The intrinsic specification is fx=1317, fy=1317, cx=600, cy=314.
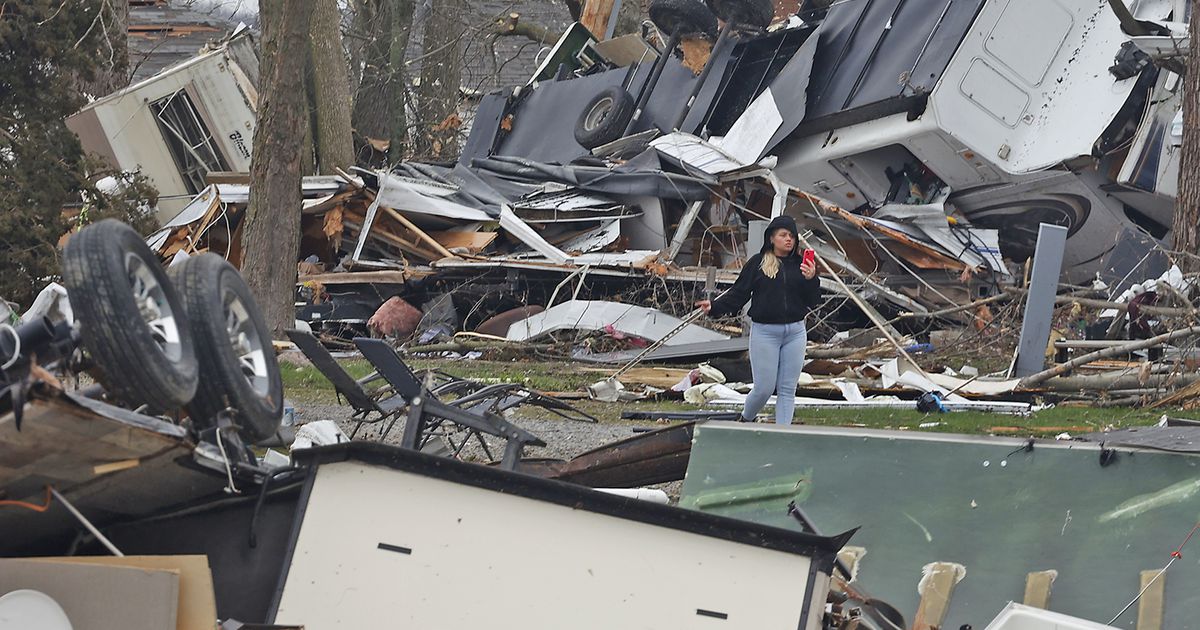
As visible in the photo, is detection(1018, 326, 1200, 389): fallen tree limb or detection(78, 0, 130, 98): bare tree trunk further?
detection(78, 0, 130, 98): bare tree trunk

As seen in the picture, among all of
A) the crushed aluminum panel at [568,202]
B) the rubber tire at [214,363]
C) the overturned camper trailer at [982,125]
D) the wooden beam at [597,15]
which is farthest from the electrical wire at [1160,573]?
the wooden beam at [597,15]

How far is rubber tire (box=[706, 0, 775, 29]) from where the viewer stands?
1485 cm

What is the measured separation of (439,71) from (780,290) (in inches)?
666

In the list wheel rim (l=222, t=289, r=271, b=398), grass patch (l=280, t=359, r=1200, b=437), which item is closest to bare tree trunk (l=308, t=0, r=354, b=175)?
grass patch (l=280, t=359, r=1200, b=437)

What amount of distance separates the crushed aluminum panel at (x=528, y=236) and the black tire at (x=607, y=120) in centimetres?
221

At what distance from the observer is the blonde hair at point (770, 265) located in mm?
7637

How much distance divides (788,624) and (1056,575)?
1.96 metres

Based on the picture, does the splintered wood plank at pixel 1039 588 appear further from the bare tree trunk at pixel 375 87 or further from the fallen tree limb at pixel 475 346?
the bare tree trunk at pixel 375 87

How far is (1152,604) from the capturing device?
4.91 m

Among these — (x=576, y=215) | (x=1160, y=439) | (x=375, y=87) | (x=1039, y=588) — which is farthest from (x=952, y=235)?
(x=375, y=87)

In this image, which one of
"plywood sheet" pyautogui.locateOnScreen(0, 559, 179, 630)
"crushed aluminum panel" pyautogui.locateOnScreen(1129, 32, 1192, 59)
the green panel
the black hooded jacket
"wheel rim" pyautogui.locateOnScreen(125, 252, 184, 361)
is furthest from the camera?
"crushed aluminum panel" pyautogui.locateOnScreen(1129, 32, 1192, 59)

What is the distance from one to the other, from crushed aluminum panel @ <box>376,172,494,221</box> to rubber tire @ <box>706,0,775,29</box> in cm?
360

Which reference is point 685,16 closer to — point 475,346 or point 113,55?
point 475,346

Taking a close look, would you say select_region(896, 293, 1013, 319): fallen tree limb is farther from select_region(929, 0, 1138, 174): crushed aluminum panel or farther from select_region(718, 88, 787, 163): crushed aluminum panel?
select_region(718, 88, 787, 163): crushed aluminum panel
